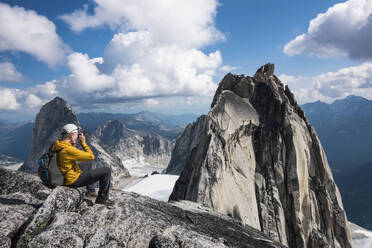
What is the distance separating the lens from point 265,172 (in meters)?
32.4

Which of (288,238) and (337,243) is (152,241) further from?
(337,243)

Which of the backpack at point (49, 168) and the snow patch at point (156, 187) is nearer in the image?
the backpack at point (49, 168)

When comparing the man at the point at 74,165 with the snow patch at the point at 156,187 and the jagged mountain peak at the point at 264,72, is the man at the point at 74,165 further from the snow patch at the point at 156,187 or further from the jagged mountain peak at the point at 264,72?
the snow patch at the point at 156,187

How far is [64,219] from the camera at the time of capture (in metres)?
8.21

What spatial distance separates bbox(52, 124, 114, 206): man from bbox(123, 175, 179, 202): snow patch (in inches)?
1835

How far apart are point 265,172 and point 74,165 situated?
29.0 meters

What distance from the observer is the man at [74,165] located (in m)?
8.76

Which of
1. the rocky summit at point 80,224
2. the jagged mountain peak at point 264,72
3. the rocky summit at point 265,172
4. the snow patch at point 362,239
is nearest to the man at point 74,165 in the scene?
the rocky summit at point 80,224

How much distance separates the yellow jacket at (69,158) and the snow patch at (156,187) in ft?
156

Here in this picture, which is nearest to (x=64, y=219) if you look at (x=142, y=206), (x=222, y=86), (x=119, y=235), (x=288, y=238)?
(x=119, y=235)

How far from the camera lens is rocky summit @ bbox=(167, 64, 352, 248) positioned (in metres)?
26.2

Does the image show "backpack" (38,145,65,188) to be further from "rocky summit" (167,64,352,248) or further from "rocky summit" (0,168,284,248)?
"rocky summit" (167,64,352,248)

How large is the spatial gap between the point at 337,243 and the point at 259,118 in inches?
866

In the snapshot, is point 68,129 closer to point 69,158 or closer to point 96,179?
point 69,158
